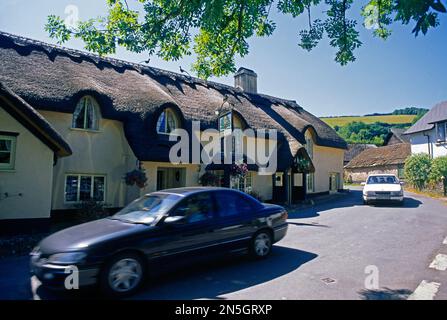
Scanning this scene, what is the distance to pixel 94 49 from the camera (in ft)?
21.8

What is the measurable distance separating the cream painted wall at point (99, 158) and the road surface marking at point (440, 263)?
10.8 metres

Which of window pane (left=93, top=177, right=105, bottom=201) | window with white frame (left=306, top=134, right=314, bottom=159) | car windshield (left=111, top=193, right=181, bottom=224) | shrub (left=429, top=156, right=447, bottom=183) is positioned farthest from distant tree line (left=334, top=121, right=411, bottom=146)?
car windshield (left=111, top=193, right=181, bottom=224)

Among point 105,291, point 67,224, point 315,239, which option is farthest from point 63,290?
point 67,224

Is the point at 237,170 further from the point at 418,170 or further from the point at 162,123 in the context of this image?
the point at 418,170

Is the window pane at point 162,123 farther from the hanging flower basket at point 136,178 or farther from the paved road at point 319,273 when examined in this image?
the paved road at point 319,273

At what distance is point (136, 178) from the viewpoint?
11891 millimetres

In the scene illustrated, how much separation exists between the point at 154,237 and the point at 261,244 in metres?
2.61


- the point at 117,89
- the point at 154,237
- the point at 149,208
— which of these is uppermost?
the point at 117,89

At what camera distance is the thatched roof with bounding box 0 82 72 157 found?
8.53 meters

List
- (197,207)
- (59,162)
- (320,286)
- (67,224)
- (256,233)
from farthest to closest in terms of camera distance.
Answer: (59,162) < (67,224) < (256,233) < (197,207) < (320,286)

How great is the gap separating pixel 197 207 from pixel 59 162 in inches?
327

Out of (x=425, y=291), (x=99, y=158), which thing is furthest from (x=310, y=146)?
(x=425, y=291)

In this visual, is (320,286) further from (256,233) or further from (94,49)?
(94,49)

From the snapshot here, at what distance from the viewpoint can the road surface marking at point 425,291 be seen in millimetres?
4348
